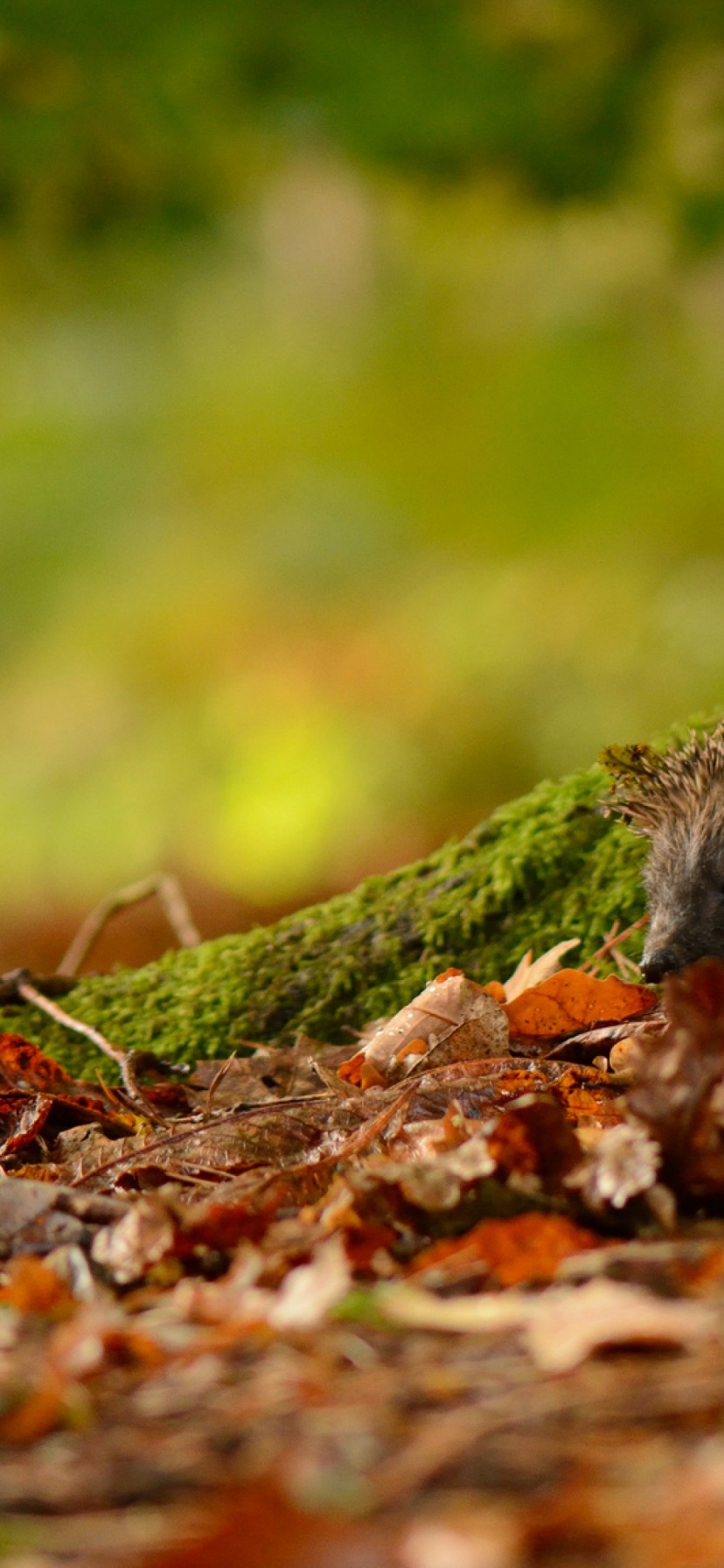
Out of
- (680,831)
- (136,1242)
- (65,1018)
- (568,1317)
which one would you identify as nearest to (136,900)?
(65,1018)

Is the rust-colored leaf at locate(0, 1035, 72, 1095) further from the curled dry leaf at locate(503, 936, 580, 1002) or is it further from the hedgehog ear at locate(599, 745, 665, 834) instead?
the hedgehog ear at locate(599, 745, 665, 834)

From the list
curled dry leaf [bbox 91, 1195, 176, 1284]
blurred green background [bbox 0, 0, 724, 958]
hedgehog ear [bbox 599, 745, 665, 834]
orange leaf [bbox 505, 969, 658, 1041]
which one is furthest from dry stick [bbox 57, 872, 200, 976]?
blurred green background [bbox 0, 0, 724, 958]

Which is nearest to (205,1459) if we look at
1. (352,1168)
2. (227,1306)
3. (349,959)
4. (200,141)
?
(227,1306)

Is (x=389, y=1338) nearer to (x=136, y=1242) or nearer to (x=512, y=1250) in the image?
(x=512, y=1250)

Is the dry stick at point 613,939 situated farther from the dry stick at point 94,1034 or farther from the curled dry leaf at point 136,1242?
the curled dry leaf at point 136,1242

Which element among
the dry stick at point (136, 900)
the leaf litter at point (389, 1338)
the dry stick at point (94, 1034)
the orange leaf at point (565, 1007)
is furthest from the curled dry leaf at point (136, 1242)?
the dry stick at point (136, 900)
